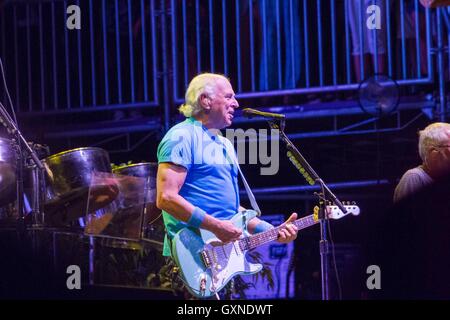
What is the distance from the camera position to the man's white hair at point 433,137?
270 inches

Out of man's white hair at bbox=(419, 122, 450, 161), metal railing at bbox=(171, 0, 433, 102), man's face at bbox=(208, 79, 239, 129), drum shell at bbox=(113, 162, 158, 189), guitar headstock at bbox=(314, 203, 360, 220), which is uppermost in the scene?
metal railing at bbox=(171, 0, 433, 102)

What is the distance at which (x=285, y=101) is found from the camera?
28.1 feet

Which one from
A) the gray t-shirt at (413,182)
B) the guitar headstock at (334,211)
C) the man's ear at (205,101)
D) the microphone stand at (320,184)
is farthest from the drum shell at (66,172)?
the gray t-shirt at (413,182)

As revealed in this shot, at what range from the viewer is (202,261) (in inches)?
236

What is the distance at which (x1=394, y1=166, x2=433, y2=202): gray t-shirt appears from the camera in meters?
6.82

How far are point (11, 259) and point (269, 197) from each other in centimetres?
211

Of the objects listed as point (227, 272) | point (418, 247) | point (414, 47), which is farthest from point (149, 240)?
point (414, 47)

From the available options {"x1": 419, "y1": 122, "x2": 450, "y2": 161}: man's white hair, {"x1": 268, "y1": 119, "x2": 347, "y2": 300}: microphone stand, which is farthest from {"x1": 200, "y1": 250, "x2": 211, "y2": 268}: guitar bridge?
{"x1": 419, "y1": 122, "x2": 450, "y2": 161}: man's white hair

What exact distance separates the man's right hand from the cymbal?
159 cm

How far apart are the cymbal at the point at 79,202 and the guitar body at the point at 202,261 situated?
1439mm

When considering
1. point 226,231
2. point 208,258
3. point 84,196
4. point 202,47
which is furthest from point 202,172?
point 202,47

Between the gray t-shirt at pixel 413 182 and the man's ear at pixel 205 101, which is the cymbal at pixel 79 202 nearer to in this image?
the man's ear at pixel 205 101

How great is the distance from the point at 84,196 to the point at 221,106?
5.08ft

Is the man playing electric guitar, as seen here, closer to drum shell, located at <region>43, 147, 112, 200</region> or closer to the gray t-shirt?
the gray t-shirt
